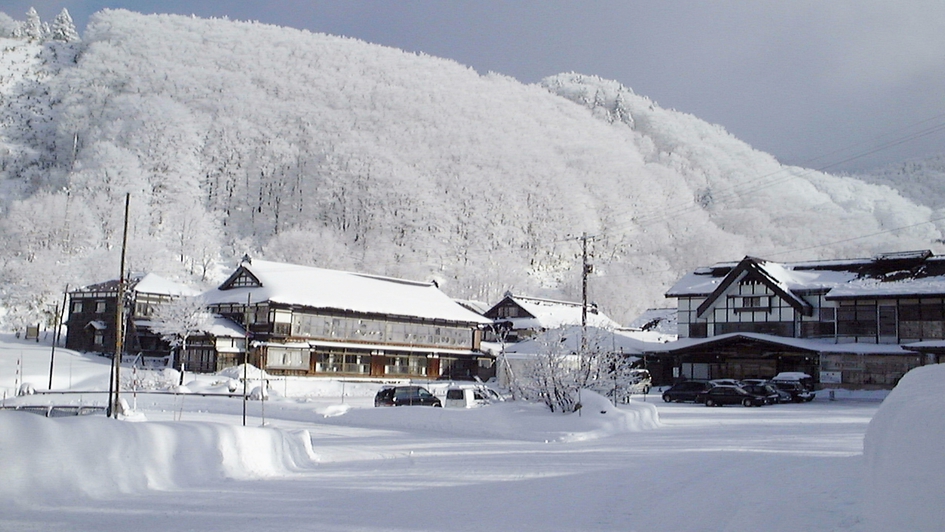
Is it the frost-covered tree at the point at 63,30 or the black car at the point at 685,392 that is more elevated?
the frost-covered tree at the point at 63,30

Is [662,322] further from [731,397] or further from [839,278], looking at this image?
[731,397]

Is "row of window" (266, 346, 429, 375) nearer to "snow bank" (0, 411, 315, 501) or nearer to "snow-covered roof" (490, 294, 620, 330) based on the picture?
"snow-covered roof" (490, 294, 620, 330)

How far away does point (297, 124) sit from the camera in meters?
163

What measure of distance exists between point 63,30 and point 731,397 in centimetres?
20188

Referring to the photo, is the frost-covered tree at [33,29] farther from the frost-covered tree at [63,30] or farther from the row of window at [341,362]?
the row of window at [341,362]

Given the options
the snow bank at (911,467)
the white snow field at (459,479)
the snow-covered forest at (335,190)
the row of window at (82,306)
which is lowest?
the white snow field at (459,479)

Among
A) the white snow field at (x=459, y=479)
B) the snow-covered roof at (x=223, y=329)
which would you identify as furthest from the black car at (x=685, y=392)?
the snow-covered roof at (x=223, y=329)

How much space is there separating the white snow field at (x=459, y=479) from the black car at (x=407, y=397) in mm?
9837

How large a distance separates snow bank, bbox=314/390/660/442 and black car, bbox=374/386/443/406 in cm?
435

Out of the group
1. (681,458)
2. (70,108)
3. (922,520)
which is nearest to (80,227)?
(70,108)

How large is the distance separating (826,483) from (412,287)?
59.6 m

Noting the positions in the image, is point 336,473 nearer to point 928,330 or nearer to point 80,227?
point 928,330

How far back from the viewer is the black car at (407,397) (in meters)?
31.0

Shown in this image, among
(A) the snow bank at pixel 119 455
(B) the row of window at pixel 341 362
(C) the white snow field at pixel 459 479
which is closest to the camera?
(C) the white snow field at pixel 459 479
